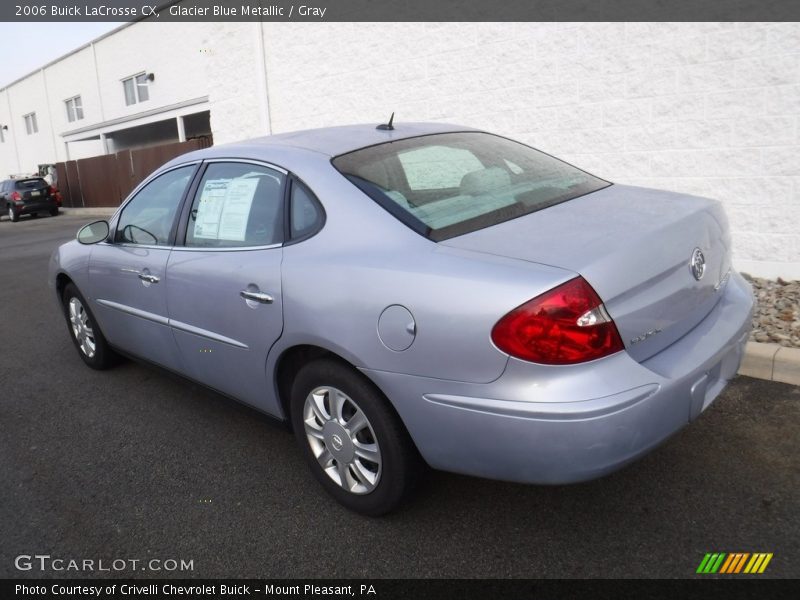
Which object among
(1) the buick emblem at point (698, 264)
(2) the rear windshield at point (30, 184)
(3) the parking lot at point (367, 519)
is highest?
(1) the buick emblem at point (698, 264)

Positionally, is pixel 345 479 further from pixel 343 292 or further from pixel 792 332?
pixel 792 332

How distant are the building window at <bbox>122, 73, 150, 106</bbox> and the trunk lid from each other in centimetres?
2342

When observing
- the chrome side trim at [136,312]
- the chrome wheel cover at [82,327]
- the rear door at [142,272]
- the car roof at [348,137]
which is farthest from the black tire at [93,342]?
the car roof at [348,137]

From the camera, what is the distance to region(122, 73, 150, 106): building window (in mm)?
23375

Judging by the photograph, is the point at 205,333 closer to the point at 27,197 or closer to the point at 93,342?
the point at 93,342

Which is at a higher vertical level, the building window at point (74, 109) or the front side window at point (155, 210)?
the building window at point (74, 109)

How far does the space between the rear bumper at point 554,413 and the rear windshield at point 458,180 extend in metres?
0.64

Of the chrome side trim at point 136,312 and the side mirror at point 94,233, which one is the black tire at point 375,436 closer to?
the chrome side trim at point 136,312

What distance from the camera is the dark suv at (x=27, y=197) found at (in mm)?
24344

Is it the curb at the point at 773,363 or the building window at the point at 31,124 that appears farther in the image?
the building window at the point at 31,124

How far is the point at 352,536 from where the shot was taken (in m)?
2.71

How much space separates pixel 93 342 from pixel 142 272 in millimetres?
1353

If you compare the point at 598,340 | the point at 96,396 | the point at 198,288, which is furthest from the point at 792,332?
the point at 96,396

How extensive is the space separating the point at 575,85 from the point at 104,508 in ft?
18.3
